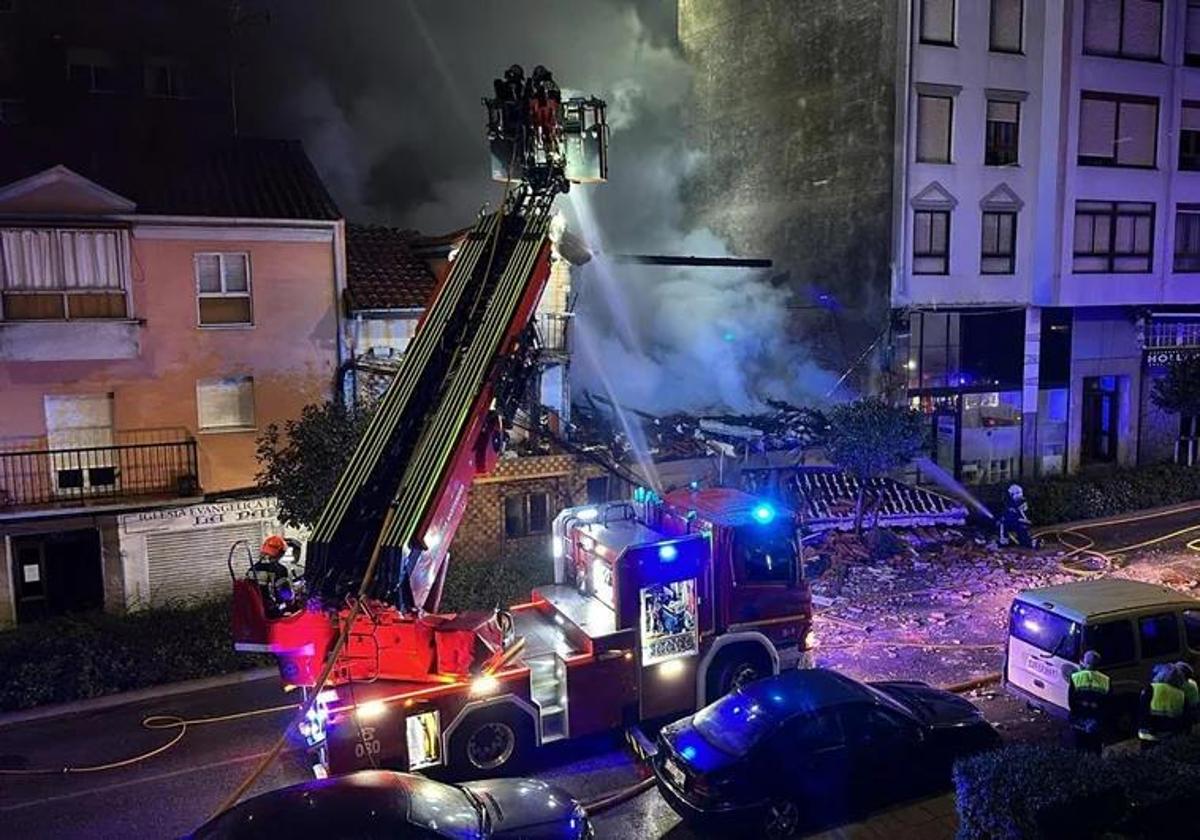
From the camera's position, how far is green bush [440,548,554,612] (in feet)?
52.6

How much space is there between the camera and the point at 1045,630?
1141 centimetres

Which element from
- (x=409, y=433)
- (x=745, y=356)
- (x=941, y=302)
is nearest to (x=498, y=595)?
(x=409, y=433)

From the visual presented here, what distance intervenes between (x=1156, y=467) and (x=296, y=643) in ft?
82.8

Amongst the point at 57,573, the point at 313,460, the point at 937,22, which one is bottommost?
the point at 57,573

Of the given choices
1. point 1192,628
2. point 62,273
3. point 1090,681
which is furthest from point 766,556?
point 62,273

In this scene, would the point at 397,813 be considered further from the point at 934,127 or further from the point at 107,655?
the point at 934,127

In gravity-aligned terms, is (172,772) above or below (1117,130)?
below

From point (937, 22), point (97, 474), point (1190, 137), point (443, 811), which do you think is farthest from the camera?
point (1190, 137)

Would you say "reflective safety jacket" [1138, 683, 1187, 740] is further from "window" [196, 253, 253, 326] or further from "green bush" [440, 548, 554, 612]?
"window" [196, 253, 253, 326]

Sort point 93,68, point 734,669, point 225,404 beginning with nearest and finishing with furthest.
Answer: point 734,669, point 225,404, point 93,68

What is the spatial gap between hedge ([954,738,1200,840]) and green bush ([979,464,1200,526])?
15.2m

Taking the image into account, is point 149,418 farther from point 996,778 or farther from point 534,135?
point 996,778

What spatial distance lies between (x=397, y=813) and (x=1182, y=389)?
25.0 meters

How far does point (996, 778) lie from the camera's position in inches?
308
